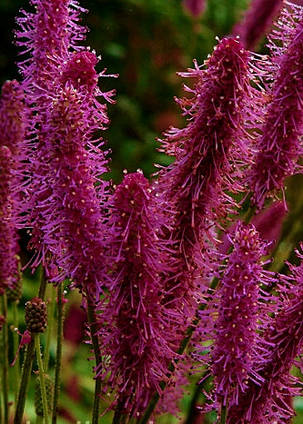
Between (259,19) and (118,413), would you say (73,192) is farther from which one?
(259,19)

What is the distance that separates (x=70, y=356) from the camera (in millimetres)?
1851

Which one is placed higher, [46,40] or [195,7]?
[195,7]

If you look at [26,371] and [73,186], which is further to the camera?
[26,371]

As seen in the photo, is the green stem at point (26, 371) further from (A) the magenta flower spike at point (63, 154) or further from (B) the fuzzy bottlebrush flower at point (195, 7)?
(B) the fuzzy bottlebrush flower at point (195, 7)

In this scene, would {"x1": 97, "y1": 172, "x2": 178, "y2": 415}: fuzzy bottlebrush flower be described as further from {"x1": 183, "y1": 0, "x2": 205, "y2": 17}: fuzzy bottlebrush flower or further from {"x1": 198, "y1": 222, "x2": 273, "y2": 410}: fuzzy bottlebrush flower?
{"x1": 183, "y1": 0, "x2": 205, "y2": 17}: fuzzy bottlebrush flower

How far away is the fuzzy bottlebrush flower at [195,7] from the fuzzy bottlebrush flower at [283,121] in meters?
1.73

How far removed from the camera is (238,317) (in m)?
0.67

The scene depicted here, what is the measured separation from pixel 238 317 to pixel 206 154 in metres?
0.15

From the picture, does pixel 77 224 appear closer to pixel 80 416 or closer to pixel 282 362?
pixel 282 362

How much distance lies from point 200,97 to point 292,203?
624mm

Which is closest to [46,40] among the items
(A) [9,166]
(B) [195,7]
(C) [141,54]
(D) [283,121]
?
(A) [9,166]

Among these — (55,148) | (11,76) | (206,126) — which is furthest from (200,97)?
(11,76)

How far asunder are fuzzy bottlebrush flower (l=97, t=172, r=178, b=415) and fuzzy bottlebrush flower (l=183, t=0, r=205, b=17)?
1.90 meters

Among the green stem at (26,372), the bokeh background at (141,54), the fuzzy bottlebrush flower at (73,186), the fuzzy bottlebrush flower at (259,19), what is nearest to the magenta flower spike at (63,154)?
the fuzzy bottlebrush flower at (73,186)
